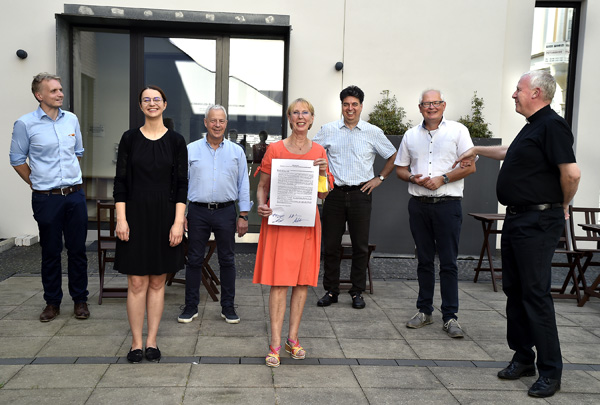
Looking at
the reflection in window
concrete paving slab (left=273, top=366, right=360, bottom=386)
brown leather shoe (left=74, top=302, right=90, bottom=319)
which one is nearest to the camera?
concrete paving slab (left=273, top=366, right=360, bottom=386)

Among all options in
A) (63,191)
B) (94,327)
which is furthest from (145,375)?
(63,191)

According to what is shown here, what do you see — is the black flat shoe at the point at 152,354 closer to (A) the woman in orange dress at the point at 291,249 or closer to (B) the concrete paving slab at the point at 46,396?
(B) the concrete paving slab at the point at 46,396

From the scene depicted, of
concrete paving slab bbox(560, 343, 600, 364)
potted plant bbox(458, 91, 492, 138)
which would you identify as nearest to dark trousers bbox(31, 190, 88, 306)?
concrete paving slab bbox(560, 343, 600, 364)

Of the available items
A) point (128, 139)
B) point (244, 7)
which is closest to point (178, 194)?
point (128, 139)

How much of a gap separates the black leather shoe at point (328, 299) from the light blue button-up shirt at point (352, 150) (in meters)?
1.14

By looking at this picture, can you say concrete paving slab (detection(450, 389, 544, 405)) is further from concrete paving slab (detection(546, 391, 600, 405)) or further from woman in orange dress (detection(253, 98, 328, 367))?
woman in orange dress (detection(253, 98, 328, 367))

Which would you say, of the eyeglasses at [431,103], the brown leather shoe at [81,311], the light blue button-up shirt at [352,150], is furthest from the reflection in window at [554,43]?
the brown leather shoe at [81,311]

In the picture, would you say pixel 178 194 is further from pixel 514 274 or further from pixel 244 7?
pixel 244 7

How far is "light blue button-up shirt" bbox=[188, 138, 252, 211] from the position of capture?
5.22 metres

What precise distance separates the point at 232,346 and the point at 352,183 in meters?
2.04

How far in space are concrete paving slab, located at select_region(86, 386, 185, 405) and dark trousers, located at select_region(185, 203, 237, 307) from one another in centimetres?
165

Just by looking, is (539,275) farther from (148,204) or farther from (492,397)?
(148,204)

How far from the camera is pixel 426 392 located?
147 inches

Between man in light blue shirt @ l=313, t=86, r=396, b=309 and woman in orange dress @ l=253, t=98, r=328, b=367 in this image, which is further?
man in light blue shirt @ l=313, t=86, r=396, b=309
